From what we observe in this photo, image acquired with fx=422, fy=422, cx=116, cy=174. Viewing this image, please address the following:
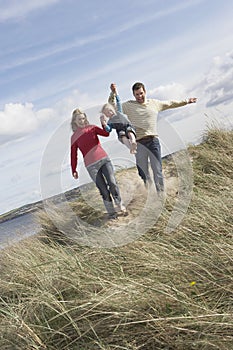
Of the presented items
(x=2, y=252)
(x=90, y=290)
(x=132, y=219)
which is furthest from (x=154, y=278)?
(x=2, y=252)

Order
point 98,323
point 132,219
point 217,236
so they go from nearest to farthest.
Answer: point 98,323, point 217,236, point 132,219

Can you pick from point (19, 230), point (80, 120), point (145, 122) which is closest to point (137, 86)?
point (145, 122)

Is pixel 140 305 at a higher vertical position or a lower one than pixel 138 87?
lower

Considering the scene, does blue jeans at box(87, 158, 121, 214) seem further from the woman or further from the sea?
the sea

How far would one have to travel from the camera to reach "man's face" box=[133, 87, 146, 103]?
553cm

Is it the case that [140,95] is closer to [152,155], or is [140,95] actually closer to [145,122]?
[145,122]

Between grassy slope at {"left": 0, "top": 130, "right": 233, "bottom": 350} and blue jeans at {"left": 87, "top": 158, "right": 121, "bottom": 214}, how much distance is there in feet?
5.46

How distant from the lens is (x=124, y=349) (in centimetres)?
249

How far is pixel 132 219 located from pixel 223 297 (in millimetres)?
2792

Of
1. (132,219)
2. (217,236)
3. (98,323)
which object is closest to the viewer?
(98,323)

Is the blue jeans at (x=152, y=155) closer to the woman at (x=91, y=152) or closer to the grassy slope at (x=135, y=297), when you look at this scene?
the woman at (x=91, y=152)

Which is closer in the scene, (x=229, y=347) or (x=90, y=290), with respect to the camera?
(x=229, y=347)

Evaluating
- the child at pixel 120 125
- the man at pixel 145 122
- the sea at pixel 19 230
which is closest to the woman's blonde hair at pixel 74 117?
the child at pixel 120 125

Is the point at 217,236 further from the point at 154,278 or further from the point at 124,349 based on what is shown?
the point at 124,349
